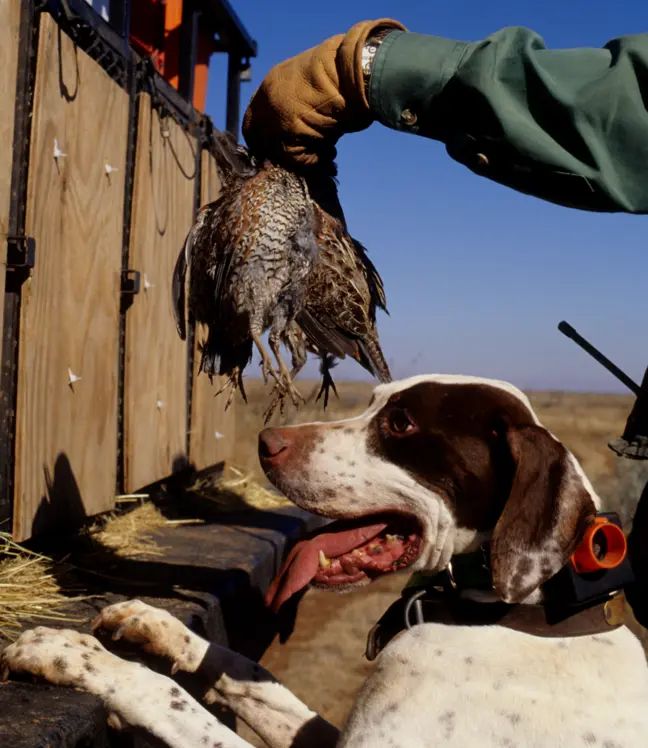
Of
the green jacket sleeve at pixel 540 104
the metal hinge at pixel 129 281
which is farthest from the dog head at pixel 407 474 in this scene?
the metal hinge at pixel 129 281

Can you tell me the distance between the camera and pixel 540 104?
2.24 metres

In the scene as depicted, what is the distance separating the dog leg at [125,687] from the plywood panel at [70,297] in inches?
46.8

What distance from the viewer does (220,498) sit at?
20.8 feet

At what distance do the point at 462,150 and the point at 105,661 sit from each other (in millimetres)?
1666

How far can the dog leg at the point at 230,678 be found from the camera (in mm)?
2629

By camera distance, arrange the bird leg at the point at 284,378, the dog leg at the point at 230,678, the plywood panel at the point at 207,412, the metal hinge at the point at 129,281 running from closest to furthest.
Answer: the dog leg at the point at 230,678
the bird leg at the point at 284,378
the metal hinge at the point at 129,281
the plywood panel at the point at 207,412

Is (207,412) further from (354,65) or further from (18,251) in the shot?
(354,65)

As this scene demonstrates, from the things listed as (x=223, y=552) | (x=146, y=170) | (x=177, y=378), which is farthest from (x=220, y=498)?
(x=146, y=170)

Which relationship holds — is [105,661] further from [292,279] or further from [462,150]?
[462,150]

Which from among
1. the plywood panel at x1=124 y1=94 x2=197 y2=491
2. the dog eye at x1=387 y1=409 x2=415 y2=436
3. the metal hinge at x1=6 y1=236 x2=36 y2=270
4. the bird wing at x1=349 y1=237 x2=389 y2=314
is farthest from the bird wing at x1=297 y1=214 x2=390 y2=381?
the plywood panel at x1=124 y1=94 x2=197 y2=491

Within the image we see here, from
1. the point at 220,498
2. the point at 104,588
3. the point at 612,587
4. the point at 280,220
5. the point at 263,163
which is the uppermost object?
the point at 263,163

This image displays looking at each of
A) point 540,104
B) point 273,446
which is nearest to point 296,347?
point 273,446

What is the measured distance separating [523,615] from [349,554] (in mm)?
447

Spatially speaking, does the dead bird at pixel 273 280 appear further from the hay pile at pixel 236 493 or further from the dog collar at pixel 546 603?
the hay pile at pixel 236 493
